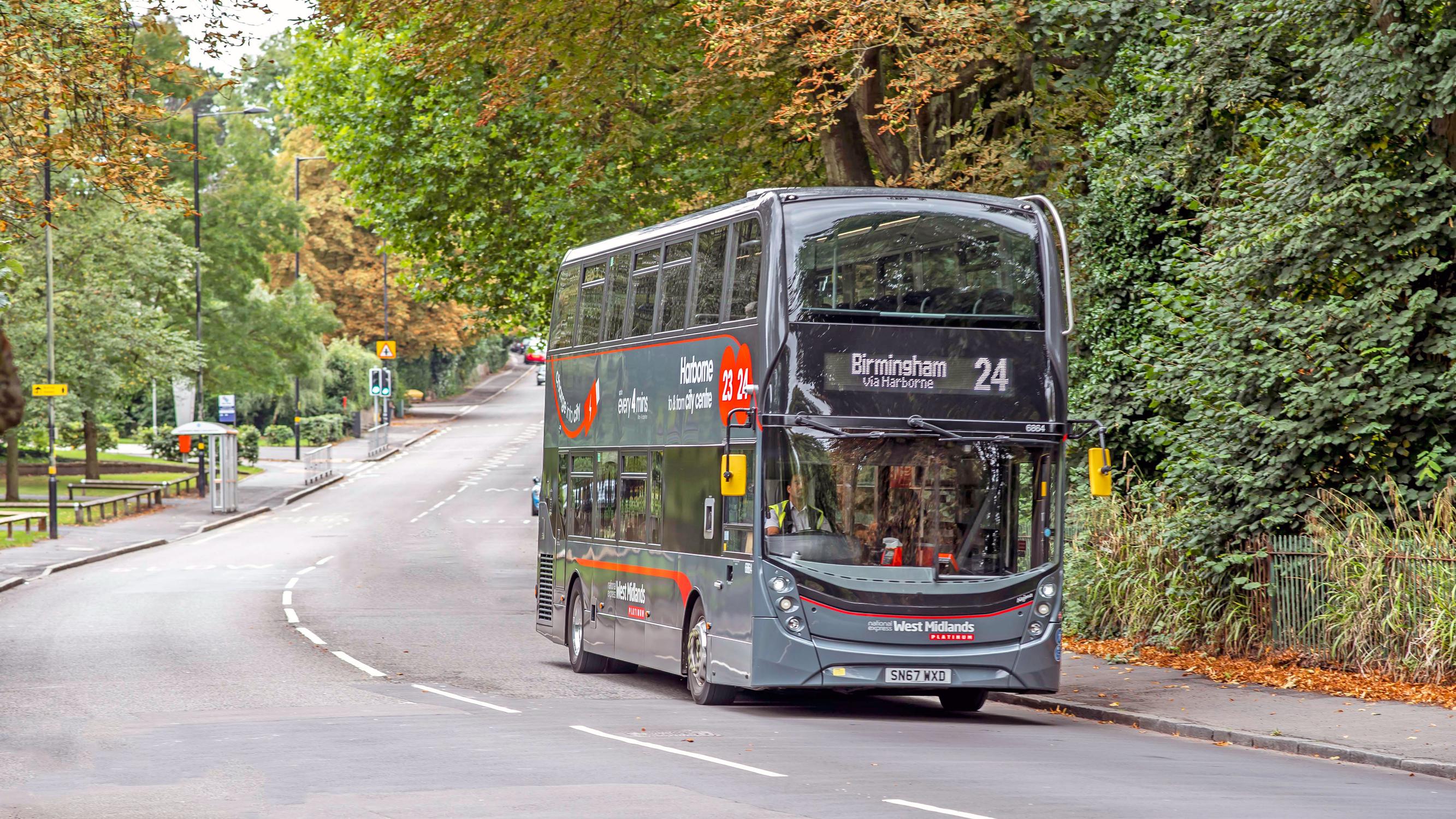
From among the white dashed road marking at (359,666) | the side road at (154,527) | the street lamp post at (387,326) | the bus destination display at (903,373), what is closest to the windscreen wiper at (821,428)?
the bus destination display at (903,373)

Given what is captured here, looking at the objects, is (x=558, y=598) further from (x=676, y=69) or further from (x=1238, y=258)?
(x=676, y=69)

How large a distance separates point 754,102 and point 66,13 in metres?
11.2

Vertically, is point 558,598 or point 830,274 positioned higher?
point 830,274

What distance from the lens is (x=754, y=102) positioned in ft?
91.6

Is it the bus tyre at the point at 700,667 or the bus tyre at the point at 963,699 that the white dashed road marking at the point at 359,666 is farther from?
the bus tyre at the point at 963,699

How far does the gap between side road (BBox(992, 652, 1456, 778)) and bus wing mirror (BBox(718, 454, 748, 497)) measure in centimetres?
384

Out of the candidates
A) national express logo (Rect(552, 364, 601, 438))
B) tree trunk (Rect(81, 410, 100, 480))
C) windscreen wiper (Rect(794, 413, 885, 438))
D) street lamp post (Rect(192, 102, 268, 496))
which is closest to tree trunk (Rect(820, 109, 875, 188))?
national express logo (Rect(552, 364, 601, 438))

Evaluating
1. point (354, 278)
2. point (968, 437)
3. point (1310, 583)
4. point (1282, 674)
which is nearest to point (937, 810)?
point (968, 437)

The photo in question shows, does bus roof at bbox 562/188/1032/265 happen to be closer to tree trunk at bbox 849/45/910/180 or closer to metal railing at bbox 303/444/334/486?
tree trunk at bbox 849/45/910/180

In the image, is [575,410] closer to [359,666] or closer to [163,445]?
[359,666]

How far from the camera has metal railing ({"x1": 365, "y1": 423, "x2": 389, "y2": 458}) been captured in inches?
2830

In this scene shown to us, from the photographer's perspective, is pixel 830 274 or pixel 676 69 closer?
pixel 830 274

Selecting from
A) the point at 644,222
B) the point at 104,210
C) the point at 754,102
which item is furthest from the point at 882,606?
the point at 104,210

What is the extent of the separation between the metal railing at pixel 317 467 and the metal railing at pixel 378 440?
6694 mm
